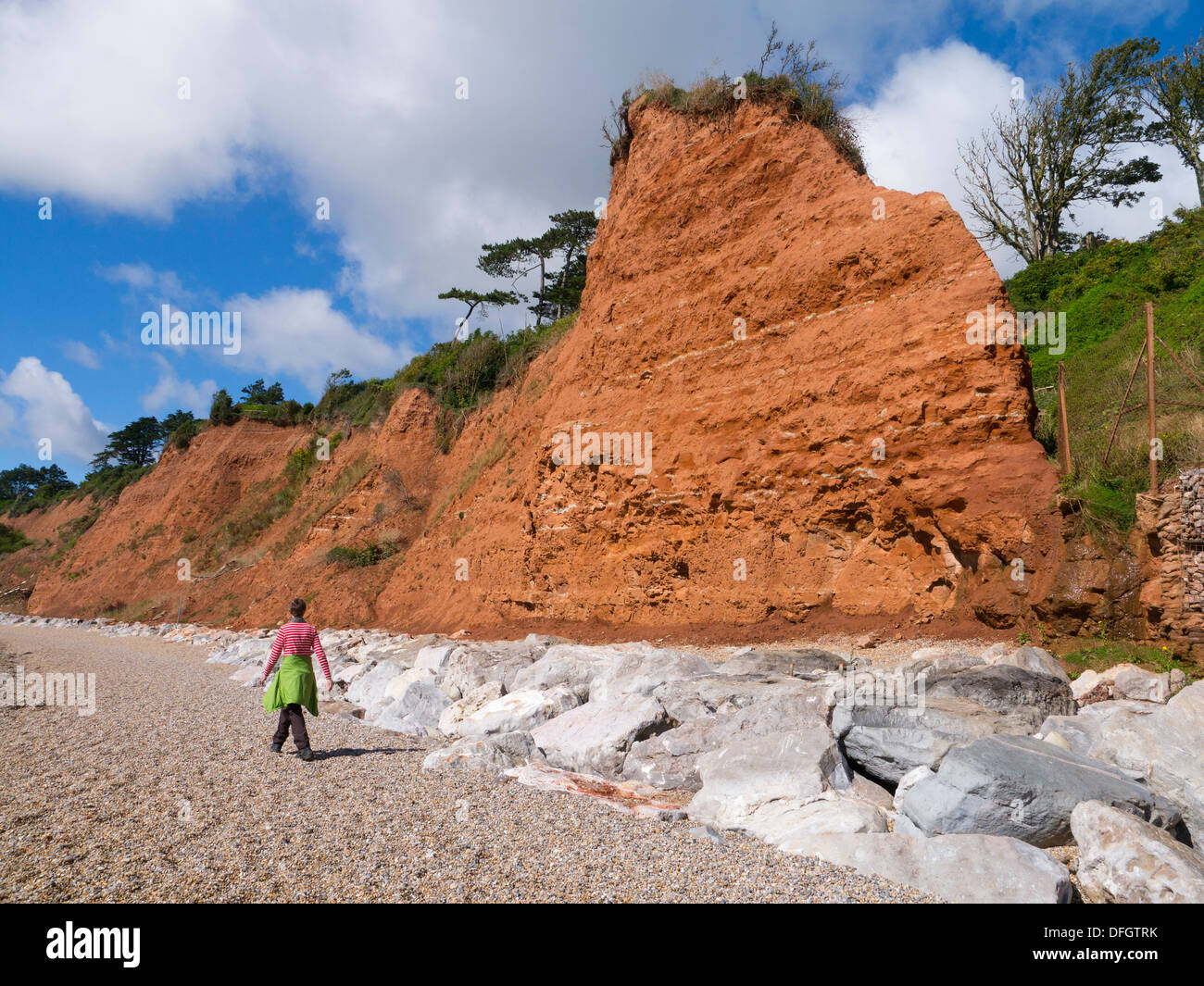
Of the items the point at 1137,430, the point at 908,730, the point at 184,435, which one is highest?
the point at 184,435

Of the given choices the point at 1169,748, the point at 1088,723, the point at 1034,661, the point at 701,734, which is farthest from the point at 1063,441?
the point at 701,734

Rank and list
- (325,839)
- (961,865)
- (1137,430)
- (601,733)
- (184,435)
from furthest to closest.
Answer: (184,435), (1137,430), (601,733), (325,839), (961,865)

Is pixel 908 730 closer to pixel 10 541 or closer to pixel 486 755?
pixel 486 755

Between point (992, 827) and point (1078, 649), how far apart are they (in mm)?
4929

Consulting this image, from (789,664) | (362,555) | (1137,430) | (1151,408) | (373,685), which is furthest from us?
(362,555)

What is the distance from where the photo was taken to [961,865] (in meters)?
3.72

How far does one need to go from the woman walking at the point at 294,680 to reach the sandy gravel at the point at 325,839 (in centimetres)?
30

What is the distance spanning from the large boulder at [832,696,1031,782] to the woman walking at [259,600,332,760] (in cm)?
528

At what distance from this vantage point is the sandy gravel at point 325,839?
141 inches

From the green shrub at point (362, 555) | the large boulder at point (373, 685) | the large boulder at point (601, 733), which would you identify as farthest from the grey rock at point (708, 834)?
the green shrub at point (362, 555)

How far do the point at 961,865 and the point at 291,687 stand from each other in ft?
20.3

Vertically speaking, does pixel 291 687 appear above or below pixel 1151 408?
below

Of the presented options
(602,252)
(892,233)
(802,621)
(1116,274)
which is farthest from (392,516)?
(1116,274)
